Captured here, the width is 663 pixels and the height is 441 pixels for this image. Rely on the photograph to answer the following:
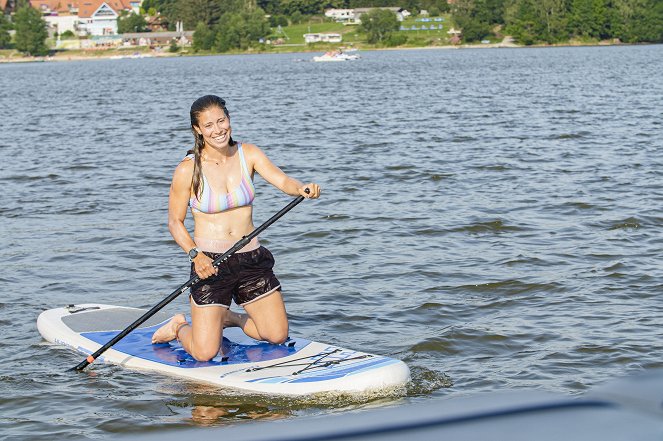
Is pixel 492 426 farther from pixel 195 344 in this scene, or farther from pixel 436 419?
pixel 195 344

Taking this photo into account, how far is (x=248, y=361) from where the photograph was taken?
7.08 m

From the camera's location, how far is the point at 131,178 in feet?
62.0

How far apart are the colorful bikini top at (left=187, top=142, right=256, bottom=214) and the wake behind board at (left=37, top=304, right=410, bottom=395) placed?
1070 millimetres

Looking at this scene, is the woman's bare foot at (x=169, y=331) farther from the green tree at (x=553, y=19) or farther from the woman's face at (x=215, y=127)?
the green tree at (x=553, y=19)

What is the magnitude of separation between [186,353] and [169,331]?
29 centimetres

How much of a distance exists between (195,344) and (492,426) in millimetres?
5844

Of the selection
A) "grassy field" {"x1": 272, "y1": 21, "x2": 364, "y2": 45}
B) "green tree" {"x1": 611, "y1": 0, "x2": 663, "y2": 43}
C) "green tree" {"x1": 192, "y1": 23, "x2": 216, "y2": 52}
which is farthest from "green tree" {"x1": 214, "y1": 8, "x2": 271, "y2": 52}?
"green tree" {"x1": 611, "y1": 0, "x2": 663, "y2": 43}

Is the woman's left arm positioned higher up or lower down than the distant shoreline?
higher up

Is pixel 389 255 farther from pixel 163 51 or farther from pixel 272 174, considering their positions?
pixel 163 51

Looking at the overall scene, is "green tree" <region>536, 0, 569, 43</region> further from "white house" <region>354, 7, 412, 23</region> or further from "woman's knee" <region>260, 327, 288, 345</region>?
"woman's knee" <region>260, 327, 288, 345</region>

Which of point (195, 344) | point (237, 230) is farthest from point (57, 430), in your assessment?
point (237, 230)

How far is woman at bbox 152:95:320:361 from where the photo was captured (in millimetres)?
6730

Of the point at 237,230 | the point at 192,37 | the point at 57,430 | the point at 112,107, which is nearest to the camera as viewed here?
the point at 57,430

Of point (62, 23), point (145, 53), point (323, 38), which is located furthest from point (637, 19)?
point (62, 23)
